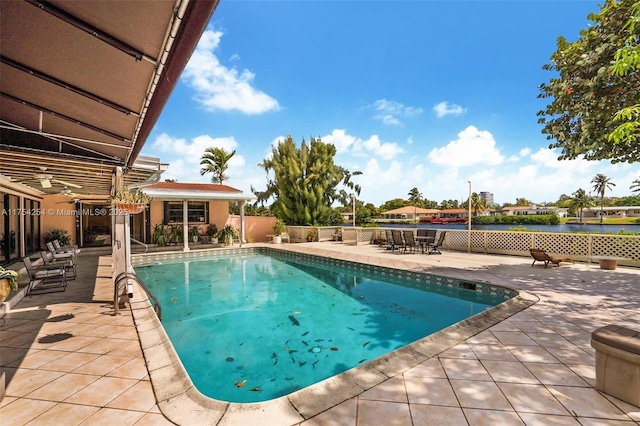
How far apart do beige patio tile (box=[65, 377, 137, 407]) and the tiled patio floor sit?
Answer: 0.01 m

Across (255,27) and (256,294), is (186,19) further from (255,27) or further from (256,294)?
(255,27)

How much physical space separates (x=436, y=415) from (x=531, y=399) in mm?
1007

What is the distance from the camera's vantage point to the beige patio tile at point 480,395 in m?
2.50

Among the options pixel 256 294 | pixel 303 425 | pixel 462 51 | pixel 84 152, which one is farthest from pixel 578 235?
pixel 84 152

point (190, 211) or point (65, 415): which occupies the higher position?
point (190, 211)

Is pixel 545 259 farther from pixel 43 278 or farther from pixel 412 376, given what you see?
pixel 43 278

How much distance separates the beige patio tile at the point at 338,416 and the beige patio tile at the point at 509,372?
1644mm

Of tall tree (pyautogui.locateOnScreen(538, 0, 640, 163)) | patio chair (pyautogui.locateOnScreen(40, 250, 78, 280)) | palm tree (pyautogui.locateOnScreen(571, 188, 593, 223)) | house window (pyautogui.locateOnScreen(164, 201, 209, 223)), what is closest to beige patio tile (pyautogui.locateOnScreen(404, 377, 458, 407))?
tall tree (pyautogui.locateOnScreen(538, 0, 640, 163))

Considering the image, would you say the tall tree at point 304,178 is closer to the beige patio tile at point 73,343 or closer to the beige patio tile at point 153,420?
the beige patio tile at point 73,343

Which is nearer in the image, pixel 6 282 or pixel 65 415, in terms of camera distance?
pixel 65 415

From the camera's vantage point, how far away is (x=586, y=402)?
2.51m

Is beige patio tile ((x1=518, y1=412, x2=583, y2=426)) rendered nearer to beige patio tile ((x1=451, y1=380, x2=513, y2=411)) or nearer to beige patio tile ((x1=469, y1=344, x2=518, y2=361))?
beige patio tile ((x1=451, y1=380, x2=513, y2=411))

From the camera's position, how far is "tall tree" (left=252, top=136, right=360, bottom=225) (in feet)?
69.3

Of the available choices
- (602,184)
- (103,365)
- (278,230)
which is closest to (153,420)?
(103,365)
